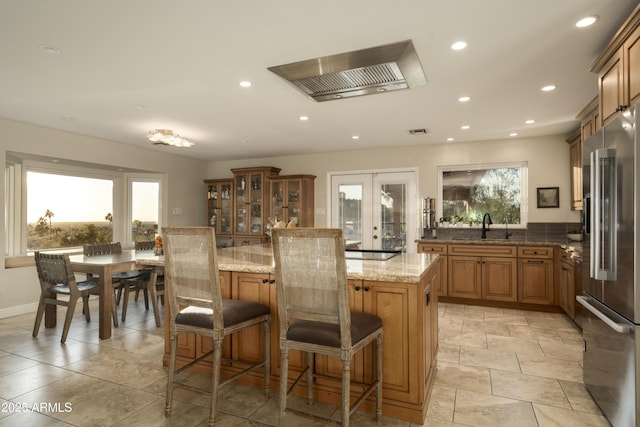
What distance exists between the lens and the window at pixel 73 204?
494cm

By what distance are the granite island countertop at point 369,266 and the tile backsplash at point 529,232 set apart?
3.16 meters

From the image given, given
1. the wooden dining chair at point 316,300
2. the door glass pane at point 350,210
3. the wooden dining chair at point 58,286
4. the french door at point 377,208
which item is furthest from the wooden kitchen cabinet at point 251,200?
the wooden dining chair at point 316,300

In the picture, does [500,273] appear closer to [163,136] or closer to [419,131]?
[419,131]

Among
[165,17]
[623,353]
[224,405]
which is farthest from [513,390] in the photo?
[165,17]

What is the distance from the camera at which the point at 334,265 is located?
5.82 ft

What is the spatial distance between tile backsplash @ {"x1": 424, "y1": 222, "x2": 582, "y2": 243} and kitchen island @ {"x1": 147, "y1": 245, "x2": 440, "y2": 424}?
11.0 ft

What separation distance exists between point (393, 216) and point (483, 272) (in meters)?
1.74

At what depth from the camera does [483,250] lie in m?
4.96

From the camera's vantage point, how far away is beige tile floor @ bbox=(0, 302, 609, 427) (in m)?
2.17

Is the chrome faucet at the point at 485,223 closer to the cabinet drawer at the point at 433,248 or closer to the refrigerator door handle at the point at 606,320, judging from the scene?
the cabinet drawer at the point at 433,248

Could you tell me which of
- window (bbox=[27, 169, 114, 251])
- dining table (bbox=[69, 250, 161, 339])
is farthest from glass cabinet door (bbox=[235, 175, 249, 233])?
dining table (bbox=[69, 250, 161, 339])

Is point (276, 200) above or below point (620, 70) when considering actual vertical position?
below

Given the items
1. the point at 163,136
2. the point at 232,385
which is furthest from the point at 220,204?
the point at 232,385

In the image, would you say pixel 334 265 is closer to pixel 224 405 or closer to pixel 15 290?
pixel 224 405
